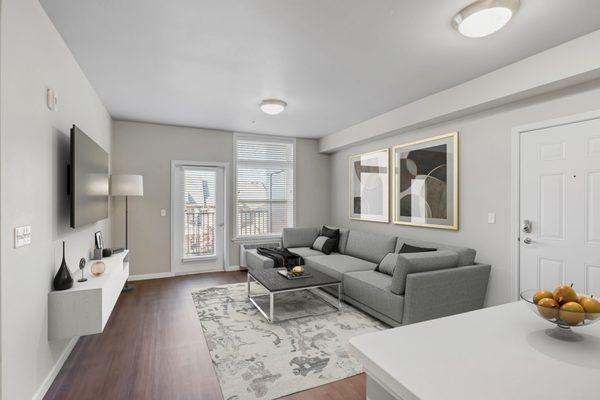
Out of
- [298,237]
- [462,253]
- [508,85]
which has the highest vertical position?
[508,85]

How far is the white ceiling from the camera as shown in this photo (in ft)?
6.93

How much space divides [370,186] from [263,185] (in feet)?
6.84

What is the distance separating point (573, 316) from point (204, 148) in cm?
541

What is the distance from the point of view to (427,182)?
13.6 ft

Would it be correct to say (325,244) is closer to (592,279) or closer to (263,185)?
(263,185)

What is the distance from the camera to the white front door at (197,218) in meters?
5.38

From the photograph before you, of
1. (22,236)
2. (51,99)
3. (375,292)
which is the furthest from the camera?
(375,292)

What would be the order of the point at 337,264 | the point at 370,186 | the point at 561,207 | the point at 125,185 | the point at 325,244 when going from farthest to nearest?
the point at 370,186 → the point at 325,244 → the point at 125,185 → the point at 337,264 → the point at 561,207

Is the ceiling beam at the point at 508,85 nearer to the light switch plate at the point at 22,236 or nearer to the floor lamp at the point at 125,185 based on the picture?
the floor lamp at the point at 125,185

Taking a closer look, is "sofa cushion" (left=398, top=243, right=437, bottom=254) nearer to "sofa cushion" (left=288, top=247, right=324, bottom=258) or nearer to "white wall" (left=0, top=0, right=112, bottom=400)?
"sofa cushion" (left=288, top=247, right=324, bottom=258)

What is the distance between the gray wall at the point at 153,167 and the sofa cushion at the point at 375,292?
279 cm

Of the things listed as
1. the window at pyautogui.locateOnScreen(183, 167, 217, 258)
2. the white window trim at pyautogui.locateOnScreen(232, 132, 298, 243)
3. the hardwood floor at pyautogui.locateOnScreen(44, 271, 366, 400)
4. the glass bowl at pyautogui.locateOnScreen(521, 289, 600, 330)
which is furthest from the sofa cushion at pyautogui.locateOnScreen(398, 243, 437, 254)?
the window at pyautogui.locateOnScreen(183, 167, 217, 258)

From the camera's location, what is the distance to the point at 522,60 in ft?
9.26

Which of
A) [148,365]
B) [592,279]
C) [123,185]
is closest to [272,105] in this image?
[123,185]
